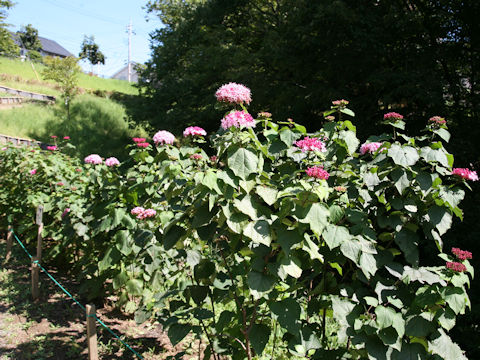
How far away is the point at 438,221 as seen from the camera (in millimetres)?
1636

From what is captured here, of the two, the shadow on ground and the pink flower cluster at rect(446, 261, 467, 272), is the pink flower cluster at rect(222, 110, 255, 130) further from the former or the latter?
the shadow on ground

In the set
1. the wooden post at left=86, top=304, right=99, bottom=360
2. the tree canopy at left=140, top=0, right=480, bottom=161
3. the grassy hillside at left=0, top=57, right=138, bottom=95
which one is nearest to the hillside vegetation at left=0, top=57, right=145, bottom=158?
the grassy hillside at left=0, top=57, right=138, bottom=95

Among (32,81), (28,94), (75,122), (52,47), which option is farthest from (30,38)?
(75,122)

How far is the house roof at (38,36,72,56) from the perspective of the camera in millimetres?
60219

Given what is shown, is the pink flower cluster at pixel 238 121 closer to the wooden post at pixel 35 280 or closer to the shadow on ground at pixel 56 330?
the shadow on ground at pixel 56 330

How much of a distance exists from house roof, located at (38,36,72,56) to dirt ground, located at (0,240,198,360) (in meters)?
65.5

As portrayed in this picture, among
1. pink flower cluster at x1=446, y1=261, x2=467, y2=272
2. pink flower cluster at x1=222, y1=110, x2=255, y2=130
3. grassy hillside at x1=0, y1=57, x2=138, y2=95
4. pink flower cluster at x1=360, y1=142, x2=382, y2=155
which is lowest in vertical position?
grassy hillside at x1=0, y1=57, x2=138, y2=95

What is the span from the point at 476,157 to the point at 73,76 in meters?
20.2

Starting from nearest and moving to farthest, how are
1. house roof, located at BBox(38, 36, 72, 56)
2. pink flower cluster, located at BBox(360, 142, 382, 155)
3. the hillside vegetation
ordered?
pink flower cluster, located at BBox(360, 142, 382, 155) → the hillside vegetation → house roof, located at BBox(38, 36, 72, 56)

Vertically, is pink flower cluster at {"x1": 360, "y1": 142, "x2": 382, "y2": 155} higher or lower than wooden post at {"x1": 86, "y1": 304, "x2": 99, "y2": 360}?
higher

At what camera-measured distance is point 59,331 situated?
10.8ft

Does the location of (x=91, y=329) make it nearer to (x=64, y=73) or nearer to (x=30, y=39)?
(x=64, y=73)

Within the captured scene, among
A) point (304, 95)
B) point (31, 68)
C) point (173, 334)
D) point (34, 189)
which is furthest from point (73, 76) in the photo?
point (173, 334)

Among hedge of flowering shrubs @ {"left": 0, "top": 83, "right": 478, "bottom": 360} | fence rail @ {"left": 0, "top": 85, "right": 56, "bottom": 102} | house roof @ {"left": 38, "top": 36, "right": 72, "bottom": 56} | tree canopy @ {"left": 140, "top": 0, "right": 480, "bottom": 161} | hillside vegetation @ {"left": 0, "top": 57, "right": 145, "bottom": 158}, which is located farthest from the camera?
house roof @ {"left": 38, "top": 36, "right": 72, "bottom": 56}
